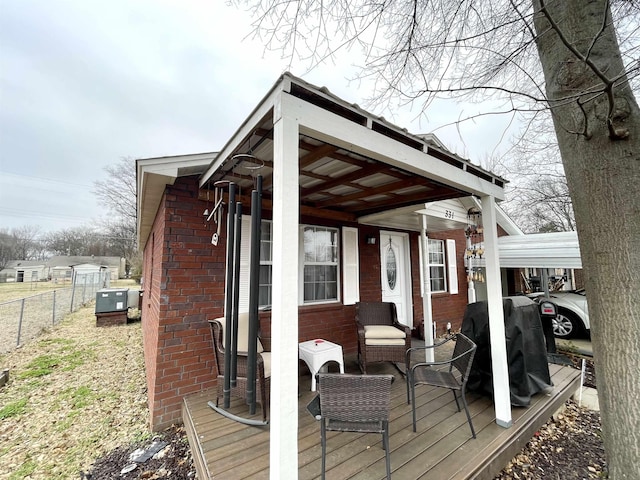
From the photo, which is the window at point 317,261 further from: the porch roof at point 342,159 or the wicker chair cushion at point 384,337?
the wicker chair cushion at point 384,337

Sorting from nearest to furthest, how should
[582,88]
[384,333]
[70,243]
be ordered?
[582,88], [384,333], [70,243]

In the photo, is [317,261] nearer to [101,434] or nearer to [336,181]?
[336,181]

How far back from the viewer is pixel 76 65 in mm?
11578

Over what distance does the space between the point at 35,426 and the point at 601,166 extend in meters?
6.01

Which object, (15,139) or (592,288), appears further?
(15,139)

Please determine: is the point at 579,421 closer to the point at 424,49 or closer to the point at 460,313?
the point at 460,313

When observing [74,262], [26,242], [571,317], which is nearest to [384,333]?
[571,317]

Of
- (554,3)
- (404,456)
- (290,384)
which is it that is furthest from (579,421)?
(554,3)

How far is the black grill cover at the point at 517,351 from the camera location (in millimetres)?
2885

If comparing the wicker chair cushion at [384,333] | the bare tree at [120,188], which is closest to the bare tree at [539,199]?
the wicker chair cushion at [384,333]

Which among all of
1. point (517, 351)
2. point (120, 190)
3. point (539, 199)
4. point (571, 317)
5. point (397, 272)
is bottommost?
point (571, 317)

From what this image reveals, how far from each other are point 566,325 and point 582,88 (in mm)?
7025

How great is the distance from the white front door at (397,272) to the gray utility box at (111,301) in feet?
26.4

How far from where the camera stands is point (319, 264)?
15.0 feet
